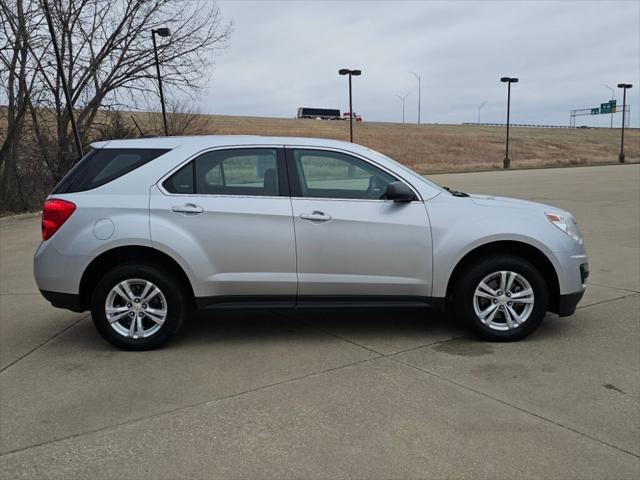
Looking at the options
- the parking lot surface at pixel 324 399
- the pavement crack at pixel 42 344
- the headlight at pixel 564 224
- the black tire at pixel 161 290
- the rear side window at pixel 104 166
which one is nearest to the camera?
the parking lot surface at pixel 324 399

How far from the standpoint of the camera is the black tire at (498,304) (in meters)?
4.75

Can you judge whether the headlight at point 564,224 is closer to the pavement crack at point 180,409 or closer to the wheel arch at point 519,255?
the wheel arch at point 519,255

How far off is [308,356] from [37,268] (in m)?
2.35

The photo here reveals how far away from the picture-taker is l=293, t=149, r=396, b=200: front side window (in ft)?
15.9

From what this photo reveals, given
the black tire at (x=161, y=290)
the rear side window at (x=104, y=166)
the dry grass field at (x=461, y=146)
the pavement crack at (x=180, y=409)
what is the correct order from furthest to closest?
the dry grass field at (x=461, y=146) → the rear side window at (x=104, y=166) → the black tire at (x=161, y=290) → the pavement crack at (x=180, y=409)

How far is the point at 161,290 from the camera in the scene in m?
4.67

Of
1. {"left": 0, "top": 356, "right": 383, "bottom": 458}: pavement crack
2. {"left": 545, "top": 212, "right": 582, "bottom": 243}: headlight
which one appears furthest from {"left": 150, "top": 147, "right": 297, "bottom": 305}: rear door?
{"left": 545, "top": 212, "right": 582, "bottom": 243}: headlight

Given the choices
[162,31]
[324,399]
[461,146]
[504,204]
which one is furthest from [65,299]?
[461,146]

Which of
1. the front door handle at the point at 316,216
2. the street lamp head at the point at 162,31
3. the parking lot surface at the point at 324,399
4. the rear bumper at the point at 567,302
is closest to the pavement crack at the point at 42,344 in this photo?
the parking lot surface at the point at 324,399

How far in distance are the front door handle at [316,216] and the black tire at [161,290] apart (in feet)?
3.91

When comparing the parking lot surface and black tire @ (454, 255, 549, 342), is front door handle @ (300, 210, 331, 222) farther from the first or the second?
black tire @ (454, 255, 549, 342)

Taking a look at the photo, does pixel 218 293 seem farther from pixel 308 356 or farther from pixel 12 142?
pixel 12 142

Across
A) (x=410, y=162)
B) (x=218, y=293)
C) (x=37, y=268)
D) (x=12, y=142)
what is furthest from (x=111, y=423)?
(x=410, y=162)

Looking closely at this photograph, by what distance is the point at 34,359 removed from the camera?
183 inches
